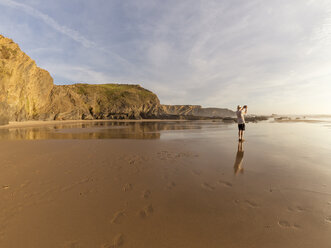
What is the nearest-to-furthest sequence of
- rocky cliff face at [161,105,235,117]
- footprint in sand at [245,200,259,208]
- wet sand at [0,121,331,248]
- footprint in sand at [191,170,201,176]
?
wet sand at [0,121,331,248] < footprint in sand at [245,200,259,208] < footprint in sand at [191,170,201,176] < rocky cliff face at [161,105,235,117]

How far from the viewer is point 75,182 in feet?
13.8

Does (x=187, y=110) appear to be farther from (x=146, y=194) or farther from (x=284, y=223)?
(x=284, y=223)

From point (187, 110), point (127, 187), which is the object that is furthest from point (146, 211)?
point (187, 110)

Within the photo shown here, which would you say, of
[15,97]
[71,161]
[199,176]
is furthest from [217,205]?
[15,97]

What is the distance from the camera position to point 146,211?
2883 millimetres

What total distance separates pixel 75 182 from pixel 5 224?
173 centimetres

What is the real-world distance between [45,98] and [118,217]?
2206 inches

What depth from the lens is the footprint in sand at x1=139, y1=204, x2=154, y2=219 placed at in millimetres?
2758

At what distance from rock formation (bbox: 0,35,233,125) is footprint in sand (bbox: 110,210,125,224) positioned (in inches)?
1497

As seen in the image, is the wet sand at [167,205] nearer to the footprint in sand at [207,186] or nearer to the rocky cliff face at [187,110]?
the footprint in sand at [207,186]

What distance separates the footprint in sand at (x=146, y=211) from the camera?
109 inches

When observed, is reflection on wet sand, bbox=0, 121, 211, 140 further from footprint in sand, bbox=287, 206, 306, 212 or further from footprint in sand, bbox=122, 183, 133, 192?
footprint in sand, bbox=287, 206, 306, 212

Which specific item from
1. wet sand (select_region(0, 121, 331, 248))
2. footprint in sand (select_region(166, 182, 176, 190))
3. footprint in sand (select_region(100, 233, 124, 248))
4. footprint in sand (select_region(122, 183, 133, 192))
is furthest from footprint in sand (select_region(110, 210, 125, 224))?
footprint in sand (select_region(166, 182, 176, 190))

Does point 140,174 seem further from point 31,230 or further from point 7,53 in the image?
point 7,53
